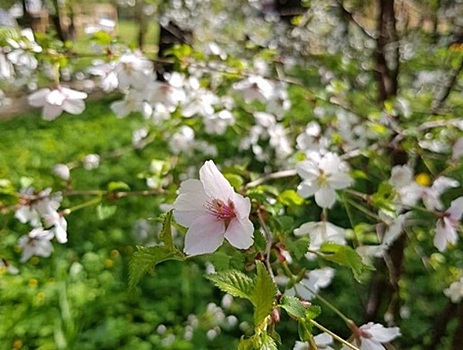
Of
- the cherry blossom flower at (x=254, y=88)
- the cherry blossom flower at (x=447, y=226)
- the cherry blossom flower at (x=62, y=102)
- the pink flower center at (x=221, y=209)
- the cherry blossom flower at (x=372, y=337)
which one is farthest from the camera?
the cherry blossom flower at (x=254, y=88)

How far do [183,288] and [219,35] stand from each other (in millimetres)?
2004

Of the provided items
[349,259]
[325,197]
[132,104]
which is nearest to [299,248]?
[349,259]

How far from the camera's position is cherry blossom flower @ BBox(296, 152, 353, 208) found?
39.8 inches

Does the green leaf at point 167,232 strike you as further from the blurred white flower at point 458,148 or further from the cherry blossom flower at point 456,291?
the cherry blossom flower at point 456,291

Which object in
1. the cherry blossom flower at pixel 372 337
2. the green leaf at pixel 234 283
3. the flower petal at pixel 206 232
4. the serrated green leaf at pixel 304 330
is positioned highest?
the green leaf at pixel 234 283

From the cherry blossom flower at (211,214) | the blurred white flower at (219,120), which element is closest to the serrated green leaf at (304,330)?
the cherry blossom flower at (211,214)

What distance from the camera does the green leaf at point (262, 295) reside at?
20.4 inches

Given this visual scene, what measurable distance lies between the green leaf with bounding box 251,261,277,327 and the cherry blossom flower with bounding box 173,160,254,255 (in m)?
0.09

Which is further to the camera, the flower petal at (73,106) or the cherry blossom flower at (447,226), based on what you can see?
the flower petal at (73,106)

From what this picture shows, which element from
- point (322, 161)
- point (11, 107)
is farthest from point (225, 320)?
point (11, 107)

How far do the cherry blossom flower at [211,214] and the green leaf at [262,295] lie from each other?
0.09 meters

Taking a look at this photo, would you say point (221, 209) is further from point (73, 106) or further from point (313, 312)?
point (73, 106)

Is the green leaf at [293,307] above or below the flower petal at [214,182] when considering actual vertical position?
below

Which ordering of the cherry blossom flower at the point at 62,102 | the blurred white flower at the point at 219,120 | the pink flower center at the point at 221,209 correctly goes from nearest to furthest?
the pink flower center at the point at 221,209 → the cherry blossom flower at the point at 62,102 → the blurred white flower at the point at 219,120
